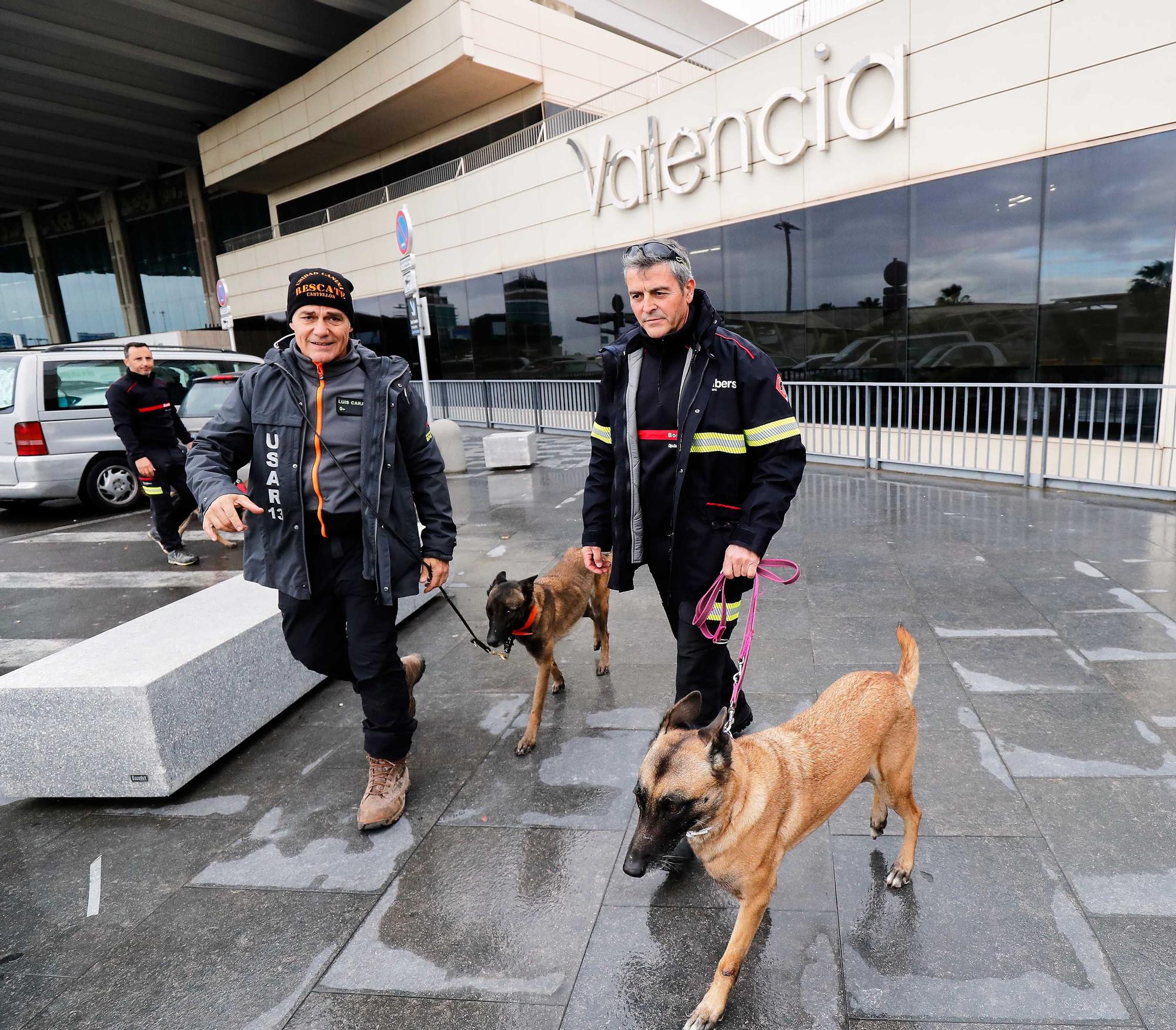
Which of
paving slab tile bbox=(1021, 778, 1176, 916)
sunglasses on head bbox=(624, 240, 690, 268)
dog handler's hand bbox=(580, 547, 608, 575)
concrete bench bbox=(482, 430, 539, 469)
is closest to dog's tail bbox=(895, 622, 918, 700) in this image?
paving slab tile bbox=(1021, 778, 1176, 916)

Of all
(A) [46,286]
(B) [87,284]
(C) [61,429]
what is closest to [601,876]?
(C) [61,429]

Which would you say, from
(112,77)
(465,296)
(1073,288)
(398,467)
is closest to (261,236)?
(112,77)

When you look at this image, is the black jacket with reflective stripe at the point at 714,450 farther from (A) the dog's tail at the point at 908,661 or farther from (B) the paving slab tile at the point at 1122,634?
(B) the paving slab tile at the point at 1122,634

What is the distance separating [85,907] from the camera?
2.59 metres

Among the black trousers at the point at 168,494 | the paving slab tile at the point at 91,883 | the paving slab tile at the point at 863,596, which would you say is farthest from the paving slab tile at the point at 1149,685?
the black trousers at the point at 168,494

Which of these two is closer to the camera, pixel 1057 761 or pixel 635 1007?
pixel 635 1007

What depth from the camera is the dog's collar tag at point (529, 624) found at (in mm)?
3592

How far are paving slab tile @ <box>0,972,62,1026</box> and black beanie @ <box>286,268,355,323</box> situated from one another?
237 centimetres

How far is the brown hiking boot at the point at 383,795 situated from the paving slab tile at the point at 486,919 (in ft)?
0.72

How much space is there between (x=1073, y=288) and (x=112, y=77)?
98.0 ft

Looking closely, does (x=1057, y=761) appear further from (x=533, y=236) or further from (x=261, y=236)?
(x=261, y=236)

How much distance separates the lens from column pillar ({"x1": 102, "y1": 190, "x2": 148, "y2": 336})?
36469mm

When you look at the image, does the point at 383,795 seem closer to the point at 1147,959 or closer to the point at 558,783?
the point at 558,783

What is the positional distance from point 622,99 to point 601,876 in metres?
16.5
